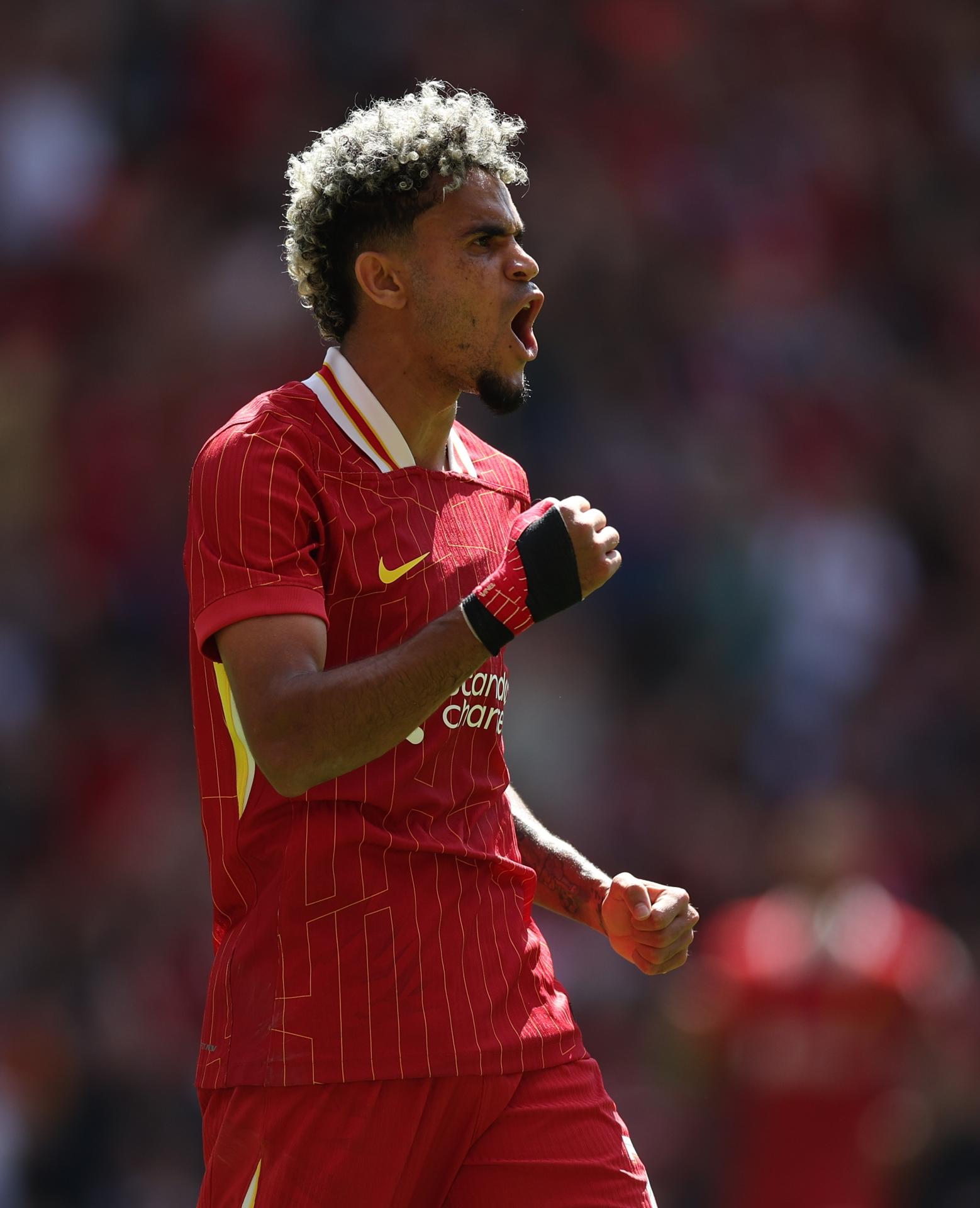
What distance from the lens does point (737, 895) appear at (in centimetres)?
779

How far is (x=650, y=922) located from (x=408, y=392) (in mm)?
1010

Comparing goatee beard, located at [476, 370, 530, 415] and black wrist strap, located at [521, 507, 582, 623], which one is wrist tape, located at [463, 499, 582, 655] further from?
goatee beard, located at [476, 370, 530, 415]

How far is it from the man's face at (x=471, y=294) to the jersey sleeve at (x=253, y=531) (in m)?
0.39

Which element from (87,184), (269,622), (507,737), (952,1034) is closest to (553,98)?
(87,184)

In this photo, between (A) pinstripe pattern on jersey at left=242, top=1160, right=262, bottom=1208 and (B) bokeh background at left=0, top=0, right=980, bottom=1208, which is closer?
(A) pinstripe pattern on jersey at left=242, top=1160, right=262, bottom=1208

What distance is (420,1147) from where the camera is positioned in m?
2.64

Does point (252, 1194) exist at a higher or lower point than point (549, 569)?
lower

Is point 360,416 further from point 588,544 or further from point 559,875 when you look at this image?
point 559,875

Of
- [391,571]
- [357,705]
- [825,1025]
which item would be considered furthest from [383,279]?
[825,1025]

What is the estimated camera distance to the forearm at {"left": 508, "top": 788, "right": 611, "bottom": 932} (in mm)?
3109

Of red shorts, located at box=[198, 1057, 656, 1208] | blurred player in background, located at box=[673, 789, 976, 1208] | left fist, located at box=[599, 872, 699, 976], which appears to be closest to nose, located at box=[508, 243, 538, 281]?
left fist, located at box=[599, 872, 699, 976]

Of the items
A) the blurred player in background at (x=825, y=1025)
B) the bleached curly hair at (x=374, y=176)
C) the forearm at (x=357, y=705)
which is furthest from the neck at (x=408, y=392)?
the blurred player in background at (x=825, y=1025)

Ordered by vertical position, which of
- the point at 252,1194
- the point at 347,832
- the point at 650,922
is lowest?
the point at 252,1194

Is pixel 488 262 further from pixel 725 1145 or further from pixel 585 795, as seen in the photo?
pixel 585 795
